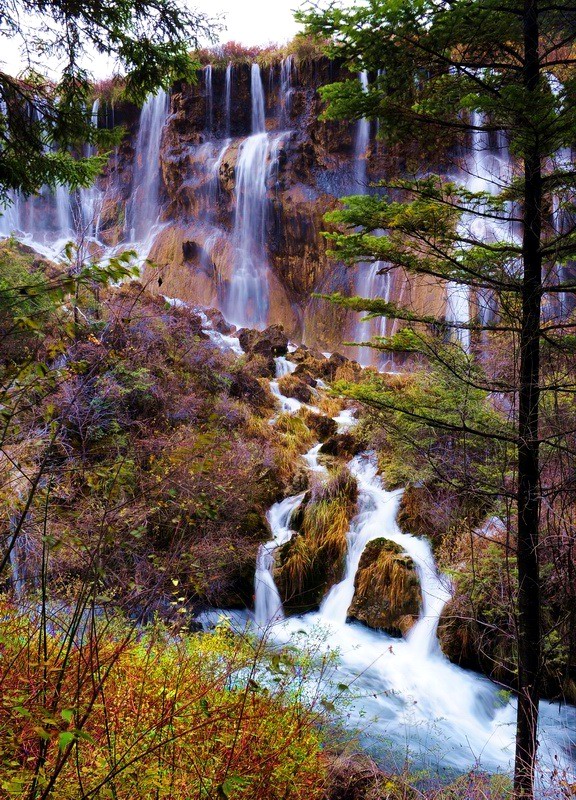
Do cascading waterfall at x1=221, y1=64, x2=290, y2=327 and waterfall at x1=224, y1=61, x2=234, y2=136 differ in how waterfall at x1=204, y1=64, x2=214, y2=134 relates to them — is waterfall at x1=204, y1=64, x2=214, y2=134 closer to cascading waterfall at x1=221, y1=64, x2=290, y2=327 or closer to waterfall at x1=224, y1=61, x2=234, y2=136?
waterfall at x1=224, y1=61, x2=234, y2=136

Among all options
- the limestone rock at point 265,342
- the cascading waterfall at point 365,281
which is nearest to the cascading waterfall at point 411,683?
the limestone rock at point 265,342

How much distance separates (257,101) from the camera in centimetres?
2381

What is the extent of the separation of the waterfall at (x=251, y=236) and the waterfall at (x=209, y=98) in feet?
9.12

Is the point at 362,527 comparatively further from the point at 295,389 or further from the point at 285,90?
the point at 285,90

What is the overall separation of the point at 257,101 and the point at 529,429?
25.2 m

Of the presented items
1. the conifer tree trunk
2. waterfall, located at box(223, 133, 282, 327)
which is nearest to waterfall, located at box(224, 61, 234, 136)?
waterfall, located at box(223, 133, 282, 327)

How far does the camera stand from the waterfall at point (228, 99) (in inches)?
948

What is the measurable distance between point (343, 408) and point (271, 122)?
16309 mm

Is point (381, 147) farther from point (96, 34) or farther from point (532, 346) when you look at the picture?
point (532, 346)

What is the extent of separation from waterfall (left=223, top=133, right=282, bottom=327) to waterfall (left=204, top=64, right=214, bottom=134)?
278cm

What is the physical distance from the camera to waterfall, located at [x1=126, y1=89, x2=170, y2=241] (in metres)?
25.5

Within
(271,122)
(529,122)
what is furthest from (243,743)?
(271,122)

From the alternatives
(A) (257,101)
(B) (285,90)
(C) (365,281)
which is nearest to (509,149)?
(C) (365,281)

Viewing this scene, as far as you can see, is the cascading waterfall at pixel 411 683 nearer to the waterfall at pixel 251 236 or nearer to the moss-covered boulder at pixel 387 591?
the moss-covered boulder at pixel 387 591
